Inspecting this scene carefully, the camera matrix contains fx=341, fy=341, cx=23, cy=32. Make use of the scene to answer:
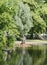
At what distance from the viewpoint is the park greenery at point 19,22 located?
3447cm

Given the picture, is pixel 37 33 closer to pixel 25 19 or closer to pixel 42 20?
pixel 42 20

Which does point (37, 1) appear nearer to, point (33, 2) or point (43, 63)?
point (33, 2)

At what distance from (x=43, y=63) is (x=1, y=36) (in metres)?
5.71

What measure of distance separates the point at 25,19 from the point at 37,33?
13811 millimetres

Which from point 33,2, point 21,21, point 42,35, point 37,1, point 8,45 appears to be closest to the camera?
point 8,45

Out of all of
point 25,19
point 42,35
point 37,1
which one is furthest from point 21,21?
point 42,35

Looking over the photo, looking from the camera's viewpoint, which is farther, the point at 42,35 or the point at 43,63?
the point at 42,35

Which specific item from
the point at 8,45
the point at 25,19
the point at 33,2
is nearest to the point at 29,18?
the point at 25,19

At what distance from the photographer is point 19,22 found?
5066cm

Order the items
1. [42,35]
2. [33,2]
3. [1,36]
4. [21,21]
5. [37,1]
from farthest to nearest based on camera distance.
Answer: [42,35] < [37,1] < [33,2] < [21,21] < [1,36]

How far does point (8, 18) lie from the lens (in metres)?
34.5

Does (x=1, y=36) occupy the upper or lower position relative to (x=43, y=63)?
upper

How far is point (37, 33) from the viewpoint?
6706cm

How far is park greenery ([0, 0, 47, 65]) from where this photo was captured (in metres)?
34.5
